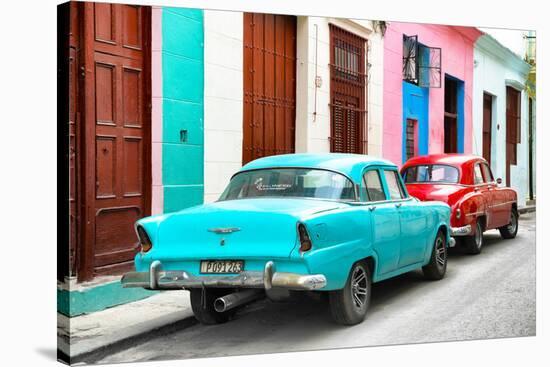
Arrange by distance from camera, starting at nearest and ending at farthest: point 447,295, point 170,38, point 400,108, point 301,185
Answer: point 301,185 < point 170,38 < point 447,295 < point 400,108

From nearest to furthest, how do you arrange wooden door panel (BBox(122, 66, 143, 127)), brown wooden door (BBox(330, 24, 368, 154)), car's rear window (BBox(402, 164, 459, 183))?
wooden door panel (BBox(122, 66, 143, 127)) → brown wooden door (BBox(330, 24, 368, 154)) → car's rear window (BBox(402, 164, 459, 183))

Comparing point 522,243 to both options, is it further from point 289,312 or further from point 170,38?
point 170,38

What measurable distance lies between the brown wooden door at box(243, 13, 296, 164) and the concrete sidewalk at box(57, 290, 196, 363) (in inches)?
58.2

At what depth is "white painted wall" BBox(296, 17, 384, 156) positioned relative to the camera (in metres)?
7.38

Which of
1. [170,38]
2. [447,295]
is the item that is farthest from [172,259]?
[447,295]

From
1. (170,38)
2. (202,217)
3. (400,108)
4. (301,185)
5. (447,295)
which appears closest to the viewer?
(202,217)

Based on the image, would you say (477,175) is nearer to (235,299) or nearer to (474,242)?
(474,242)

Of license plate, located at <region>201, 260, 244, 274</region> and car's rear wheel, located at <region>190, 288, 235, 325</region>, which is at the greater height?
license plate, located at <region>201, 260, 244, 274</region>

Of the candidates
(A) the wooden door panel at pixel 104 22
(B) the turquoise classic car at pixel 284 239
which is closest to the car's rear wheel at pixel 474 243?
(B) the turquoise classic car at pixel 284 239

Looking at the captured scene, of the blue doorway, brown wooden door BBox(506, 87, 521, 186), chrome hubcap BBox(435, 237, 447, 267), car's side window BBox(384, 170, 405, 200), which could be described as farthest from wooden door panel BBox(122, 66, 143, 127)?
brown wooden door BBox(506, 87, 521, 186)

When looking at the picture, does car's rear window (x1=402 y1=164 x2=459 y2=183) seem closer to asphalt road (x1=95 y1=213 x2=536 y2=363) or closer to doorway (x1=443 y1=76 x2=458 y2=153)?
doorway (x1=443 y1=76 x2=458 y2=153)

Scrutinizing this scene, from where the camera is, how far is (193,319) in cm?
638

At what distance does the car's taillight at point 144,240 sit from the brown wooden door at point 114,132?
298mm

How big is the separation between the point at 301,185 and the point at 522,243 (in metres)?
3.29
